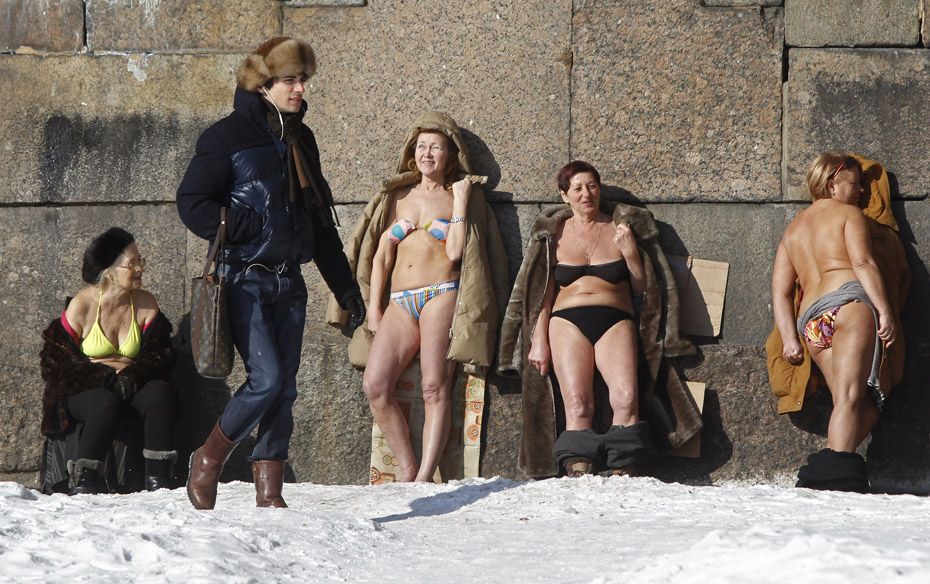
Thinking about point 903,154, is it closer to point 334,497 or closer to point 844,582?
point 334,497

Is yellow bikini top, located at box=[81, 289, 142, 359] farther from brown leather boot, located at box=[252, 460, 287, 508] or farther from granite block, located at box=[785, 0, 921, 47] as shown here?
granite block, located at box=[785, 0, 921, 47]

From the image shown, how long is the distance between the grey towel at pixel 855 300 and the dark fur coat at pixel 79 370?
342cm

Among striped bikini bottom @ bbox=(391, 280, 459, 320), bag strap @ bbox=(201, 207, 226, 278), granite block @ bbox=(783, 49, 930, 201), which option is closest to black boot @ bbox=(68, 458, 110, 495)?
striped bikini bottom @ bbox=(391, 280, 459, 320)

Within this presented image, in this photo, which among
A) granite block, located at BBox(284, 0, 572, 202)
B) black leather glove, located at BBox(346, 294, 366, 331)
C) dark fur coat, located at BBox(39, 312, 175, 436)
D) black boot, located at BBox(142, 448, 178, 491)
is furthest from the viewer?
granite block, located at BBox(284, 0, 572, 202)

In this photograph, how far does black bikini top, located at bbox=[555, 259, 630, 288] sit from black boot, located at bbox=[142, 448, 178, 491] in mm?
2237

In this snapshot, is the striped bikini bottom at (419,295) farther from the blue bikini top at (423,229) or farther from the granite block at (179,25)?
the granite block at (179,25)

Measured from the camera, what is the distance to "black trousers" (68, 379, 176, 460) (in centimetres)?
756

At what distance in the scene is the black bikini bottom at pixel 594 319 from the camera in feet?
25.0

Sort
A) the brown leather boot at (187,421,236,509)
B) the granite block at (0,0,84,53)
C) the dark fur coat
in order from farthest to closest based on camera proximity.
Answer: the granite block at (0,0,84,53), the dark fur coat, the brown leather boot at (187,421,236,509)

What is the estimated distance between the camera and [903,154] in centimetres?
794

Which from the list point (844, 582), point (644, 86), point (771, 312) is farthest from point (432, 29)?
point (844, 582)

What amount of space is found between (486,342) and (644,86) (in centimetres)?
167

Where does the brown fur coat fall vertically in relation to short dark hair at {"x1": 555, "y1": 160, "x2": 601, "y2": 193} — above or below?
below

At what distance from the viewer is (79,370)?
7.74 meters
